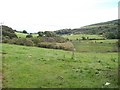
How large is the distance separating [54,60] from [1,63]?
4409mm

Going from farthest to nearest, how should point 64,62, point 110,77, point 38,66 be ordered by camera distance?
point 64,62 < point 38,66 < point 110,77

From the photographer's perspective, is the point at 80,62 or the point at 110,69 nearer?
the point at 110,69

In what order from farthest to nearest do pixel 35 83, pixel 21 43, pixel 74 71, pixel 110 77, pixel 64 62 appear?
pixel 21 43 < pixel 64 62 < pixel 74 71 < pixel 110 77 < pixel 35 83

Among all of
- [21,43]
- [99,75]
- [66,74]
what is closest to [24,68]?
[66,74]

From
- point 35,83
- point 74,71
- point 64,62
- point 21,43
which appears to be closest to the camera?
point 35,83

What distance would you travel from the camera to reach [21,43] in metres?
35.9

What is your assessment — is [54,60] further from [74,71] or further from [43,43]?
[43,43]

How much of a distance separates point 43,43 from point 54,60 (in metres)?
12.8

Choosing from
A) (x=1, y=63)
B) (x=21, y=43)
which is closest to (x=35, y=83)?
(x=1, y=63)

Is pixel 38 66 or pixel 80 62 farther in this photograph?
pixel 80 62

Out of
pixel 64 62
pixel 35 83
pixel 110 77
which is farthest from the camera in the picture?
pixel 64 62

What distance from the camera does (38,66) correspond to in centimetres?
2100

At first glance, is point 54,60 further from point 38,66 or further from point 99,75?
point 99,75

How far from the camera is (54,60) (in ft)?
77.4
